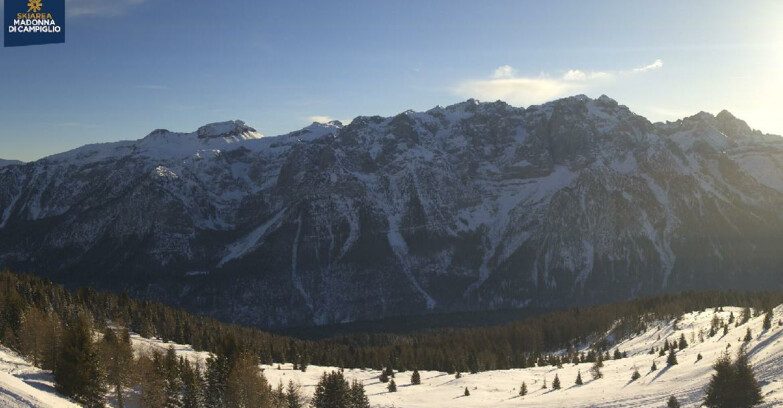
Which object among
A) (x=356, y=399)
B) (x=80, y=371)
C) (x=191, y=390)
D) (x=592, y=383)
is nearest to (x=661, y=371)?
(x=592, y=383)

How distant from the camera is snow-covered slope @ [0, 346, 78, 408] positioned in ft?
196

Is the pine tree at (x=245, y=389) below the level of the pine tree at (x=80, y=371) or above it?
below

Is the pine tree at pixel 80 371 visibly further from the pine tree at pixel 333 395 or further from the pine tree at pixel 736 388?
the pine tree at pixel 736 388

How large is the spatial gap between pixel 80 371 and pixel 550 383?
211 ft

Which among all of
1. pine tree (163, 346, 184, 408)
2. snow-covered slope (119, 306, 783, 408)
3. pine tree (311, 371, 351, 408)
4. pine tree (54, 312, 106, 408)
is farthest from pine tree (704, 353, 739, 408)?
pine tree (54, 312, 106, 408)

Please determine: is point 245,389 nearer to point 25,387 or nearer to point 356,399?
point 356,399

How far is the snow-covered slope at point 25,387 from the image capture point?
59.7m

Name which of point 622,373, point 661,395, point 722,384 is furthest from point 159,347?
point 722,384

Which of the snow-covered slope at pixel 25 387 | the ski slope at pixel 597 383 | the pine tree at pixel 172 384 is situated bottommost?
the ski slope at pixel 597 383

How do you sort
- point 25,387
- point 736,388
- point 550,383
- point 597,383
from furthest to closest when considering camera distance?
point 550,383
point 597,383
point 25,387
point 736,388

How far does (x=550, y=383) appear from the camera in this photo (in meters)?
A: 99.4

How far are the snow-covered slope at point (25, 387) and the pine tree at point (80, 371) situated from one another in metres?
1.84

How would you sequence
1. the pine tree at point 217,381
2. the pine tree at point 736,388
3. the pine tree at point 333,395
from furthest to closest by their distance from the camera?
1. the pine tree at point 217,381
2. the pine tree at point 333,395
3. the pine tree at point 736,388

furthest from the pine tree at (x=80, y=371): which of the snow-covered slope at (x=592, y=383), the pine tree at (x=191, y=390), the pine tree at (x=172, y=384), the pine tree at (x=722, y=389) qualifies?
the pine tree at (x=722, y=389)
